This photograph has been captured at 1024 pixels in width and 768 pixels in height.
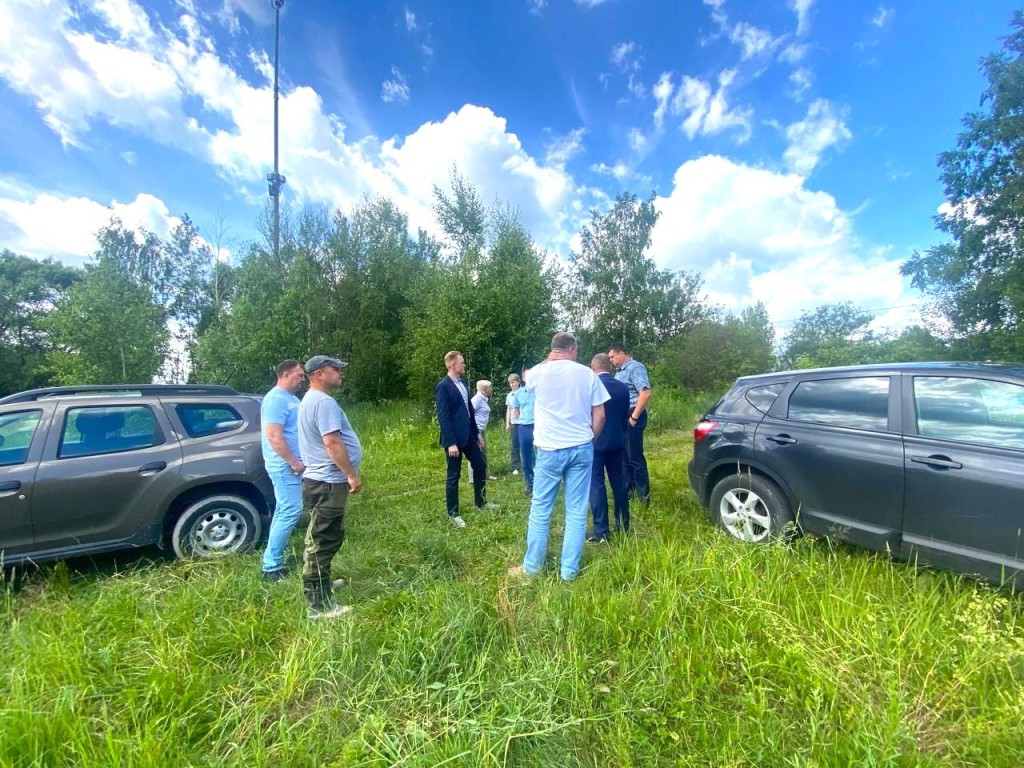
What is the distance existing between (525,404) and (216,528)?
390cm

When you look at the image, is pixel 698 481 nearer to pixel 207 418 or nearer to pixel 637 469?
pixel 637 469

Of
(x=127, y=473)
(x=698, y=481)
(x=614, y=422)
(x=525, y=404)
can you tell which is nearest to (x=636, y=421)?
(x=698, y=481)

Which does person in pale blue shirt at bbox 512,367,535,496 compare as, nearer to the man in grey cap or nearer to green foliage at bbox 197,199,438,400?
the man in grey cap

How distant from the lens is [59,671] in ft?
7.14

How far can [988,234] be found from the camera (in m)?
16.9

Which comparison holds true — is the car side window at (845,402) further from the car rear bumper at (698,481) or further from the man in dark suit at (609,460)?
the man in dark suit at (609,460)

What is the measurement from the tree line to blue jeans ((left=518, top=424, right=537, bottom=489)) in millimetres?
6592

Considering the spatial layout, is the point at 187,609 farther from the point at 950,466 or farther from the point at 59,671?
the point at 950,466

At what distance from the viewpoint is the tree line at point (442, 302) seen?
1177cm

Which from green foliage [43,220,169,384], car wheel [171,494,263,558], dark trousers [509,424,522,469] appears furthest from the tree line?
car wheel [171,494,263,558]

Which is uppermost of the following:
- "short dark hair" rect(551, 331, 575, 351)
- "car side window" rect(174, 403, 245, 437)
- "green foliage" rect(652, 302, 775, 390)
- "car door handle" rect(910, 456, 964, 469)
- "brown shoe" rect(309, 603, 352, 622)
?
"green foliage" rect(652, 302, 775, 390)

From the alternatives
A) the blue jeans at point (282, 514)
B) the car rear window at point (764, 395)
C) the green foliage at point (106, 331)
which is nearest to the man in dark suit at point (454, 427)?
the blue jeans at point (282, 514)

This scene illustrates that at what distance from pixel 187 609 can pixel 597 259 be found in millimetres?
25236

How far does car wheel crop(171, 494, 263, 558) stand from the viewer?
12.4ft
